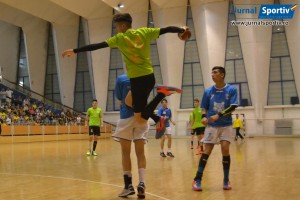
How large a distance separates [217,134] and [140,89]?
1.84m

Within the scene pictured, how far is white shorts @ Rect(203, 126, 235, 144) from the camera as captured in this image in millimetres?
5961

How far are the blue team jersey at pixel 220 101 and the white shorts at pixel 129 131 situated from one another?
1.27 meters

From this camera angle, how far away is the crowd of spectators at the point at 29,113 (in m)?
28.7

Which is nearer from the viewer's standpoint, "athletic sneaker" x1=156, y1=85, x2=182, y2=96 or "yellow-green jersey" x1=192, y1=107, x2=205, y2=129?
"athletic sneaker" x1=156, y1=85, x2=182, y2=96

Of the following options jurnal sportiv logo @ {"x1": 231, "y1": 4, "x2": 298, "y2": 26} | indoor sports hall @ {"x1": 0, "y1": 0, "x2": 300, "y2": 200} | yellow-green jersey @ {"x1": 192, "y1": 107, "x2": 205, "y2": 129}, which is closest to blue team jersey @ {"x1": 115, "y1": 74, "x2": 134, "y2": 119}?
yellow-green jersey @ {"x1": 192, "y1": 107, "x2": 205, "y2": 129}

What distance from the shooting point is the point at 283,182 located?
6.38 metres

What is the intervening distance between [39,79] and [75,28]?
683cm

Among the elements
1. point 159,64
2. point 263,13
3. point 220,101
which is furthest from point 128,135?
point 159,64

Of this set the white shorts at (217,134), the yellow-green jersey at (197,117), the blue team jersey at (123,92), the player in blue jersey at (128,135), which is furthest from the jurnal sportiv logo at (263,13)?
the player in blue jersey at (128,135)

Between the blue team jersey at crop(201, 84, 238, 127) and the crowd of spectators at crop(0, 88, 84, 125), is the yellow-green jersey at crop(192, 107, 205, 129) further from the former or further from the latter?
the crowd of spectators at crop(0, 88, 84, 125)

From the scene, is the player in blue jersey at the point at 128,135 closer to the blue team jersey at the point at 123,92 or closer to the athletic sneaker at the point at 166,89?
the blue team jersey at the point at 123,92

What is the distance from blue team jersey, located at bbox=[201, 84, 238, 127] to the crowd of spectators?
23829 mm

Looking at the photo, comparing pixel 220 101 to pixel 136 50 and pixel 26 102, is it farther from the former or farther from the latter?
pixel 26 102

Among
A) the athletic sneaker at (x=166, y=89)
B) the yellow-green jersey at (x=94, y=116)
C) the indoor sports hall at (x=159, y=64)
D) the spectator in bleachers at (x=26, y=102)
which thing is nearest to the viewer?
the athletic sneaker at (x=166, y=89)
